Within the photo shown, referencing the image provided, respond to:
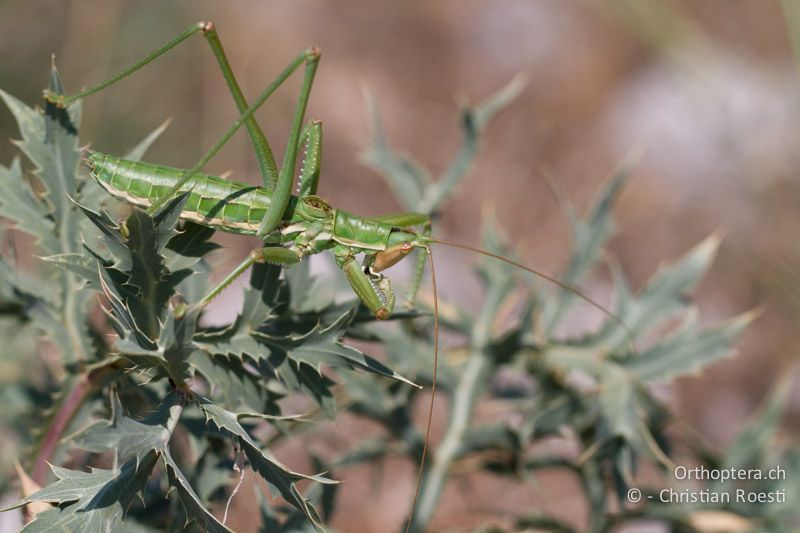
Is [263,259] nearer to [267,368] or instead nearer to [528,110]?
[267,368]

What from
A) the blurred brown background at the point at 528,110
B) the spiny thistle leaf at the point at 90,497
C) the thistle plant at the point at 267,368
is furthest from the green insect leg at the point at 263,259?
the blurred brown background at the point at 528,110

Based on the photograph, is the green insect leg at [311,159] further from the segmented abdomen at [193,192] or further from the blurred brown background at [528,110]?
the blurred brown background at [528,110]

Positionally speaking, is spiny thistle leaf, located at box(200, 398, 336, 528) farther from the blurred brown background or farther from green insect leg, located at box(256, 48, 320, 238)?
the blurred brown background

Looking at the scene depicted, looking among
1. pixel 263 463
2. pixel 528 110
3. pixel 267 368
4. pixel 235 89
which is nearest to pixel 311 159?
pixel 235 89

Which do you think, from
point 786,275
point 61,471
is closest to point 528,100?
point 786,275

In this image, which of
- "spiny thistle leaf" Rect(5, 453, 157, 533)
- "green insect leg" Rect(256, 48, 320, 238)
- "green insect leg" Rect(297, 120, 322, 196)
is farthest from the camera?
"green insect leg" Rect(297, 120, 322, 196)

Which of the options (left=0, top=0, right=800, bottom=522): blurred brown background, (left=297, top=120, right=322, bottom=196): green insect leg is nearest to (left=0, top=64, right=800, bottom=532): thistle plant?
(left=297, top=120, right=322, bottom=196): green insect leg
